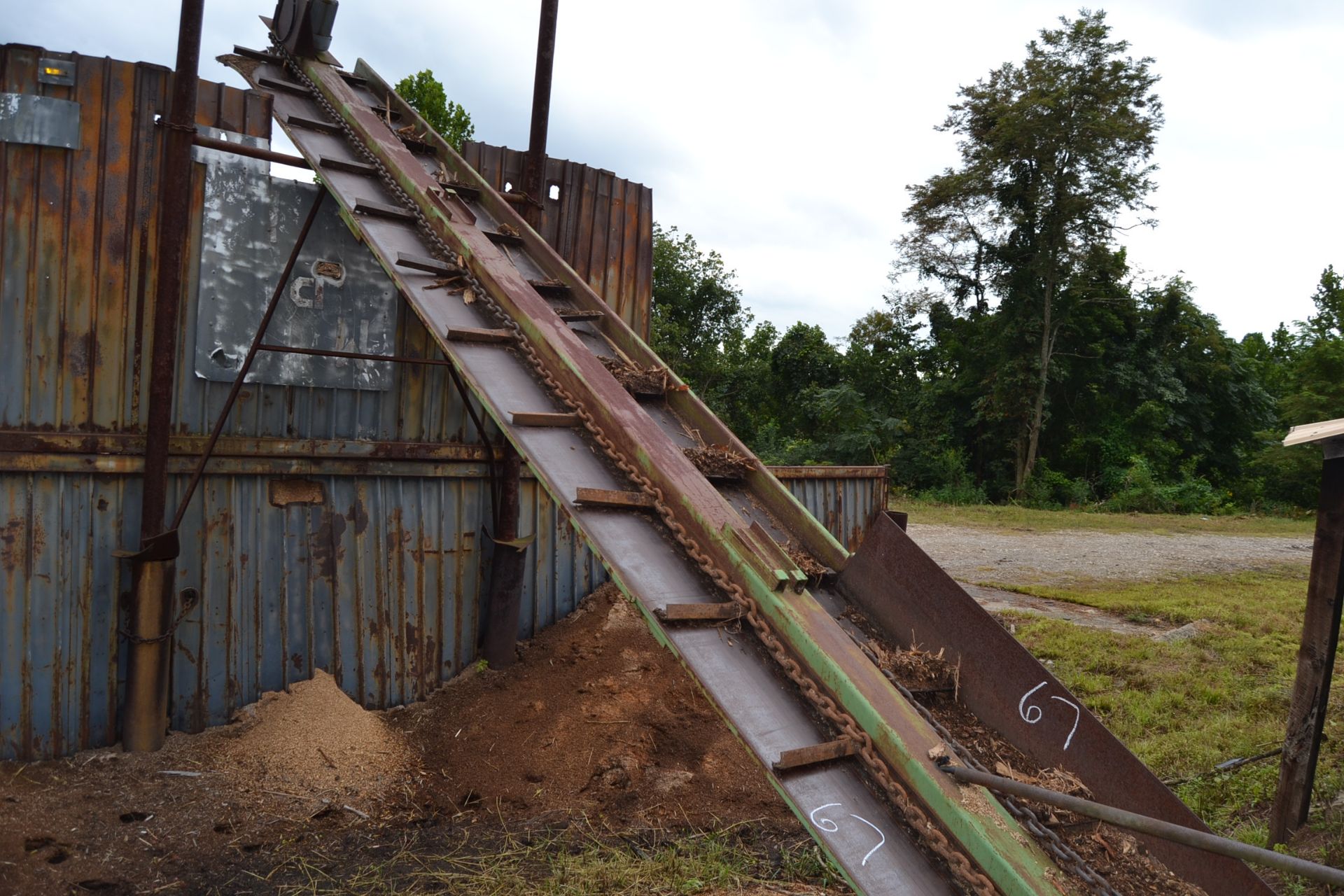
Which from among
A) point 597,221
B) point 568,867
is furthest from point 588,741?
point 597,221

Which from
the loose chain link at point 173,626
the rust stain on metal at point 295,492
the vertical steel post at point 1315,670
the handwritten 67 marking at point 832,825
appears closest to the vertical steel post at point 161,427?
the loose chain link at point 173,626

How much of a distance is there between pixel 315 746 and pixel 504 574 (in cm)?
169

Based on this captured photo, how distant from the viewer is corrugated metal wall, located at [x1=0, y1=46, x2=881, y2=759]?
5.23 meters

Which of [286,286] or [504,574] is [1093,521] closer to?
[504,574]

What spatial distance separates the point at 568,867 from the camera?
465cm

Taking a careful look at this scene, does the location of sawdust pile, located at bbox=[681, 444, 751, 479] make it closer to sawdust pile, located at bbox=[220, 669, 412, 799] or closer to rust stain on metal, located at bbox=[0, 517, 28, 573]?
sawdust pile, located at bbox=[220, 669, 412, 799]

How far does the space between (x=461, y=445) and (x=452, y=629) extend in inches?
51.9

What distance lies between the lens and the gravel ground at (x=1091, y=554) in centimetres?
1362

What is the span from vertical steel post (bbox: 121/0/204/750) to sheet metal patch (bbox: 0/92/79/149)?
533 mm

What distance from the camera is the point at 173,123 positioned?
5203 mm

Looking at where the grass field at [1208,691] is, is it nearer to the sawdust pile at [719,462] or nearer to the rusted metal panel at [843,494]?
the rusted metal panel at [843,494]

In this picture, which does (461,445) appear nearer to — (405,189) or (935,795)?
(405,189)

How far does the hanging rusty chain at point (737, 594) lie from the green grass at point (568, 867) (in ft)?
6.51

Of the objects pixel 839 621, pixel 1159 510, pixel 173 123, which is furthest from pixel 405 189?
pixel 1159 510
